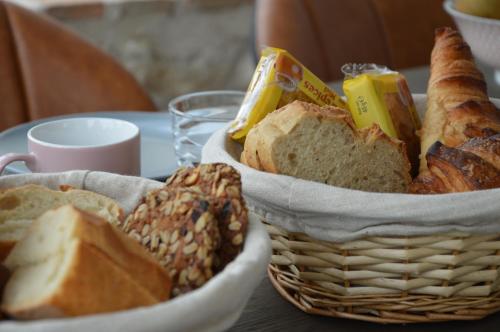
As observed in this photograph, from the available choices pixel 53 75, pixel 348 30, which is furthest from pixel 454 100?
pixel 348 30

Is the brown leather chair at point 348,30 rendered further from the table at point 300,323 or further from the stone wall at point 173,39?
the table at point 300,323

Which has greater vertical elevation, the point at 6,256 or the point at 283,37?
the point at 6,256

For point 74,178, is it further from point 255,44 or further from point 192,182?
point 255,44

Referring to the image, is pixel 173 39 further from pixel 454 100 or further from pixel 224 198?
pixel 224 198

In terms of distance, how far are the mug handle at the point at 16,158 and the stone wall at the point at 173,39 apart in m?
1.78

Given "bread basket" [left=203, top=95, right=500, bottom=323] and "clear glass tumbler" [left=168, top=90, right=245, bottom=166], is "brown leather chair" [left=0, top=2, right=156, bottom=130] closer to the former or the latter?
"clear glass tumbler" [left=168, top=90, right=245, bottom=166]

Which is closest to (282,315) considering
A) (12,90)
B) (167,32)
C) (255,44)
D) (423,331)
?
(423,331)

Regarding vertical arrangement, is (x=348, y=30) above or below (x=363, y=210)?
below

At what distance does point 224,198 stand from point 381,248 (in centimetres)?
14

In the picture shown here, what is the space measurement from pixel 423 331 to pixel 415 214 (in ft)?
0.38

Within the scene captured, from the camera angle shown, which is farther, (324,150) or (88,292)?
(324,150)

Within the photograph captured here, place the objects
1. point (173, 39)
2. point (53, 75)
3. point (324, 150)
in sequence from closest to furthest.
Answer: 1. point (324, 150)
2. point (53, 75)
3. point (173, 39)

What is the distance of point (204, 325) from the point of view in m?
0.52

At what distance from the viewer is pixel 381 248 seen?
26.2 inches
